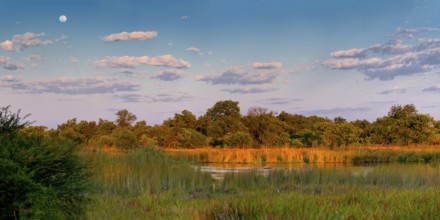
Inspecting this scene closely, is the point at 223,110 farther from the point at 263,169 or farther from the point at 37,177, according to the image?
the point at 37,177

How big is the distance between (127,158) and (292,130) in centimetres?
4730

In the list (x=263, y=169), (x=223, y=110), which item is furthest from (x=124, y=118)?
(x=263, y=169)

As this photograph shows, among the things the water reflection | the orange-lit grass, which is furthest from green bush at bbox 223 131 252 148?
the water reflection

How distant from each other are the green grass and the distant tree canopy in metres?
29.5

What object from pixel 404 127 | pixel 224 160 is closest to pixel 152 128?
pixel 224 160

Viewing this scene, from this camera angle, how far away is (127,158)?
20.1 m

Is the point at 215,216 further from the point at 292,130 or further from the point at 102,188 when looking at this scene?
Result: the point at 292,130

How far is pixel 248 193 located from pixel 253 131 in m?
52.9

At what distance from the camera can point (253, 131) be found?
63.0 metres

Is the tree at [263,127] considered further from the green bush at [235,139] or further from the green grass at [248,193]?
the green grass at [248,193]

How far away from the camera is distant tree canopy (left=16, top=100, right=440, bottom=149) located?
53906 millimetres

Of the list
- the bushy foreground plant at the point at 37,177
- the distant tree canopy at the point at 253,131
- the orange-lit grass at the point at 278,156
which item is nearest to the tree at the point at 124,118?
the distant tree canopy at the point at 253,131

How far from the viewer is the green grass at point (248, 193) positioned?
7391mm

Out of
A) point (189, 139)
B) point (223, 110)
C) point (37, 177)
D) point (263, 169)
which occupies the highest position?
point (223, 110)
